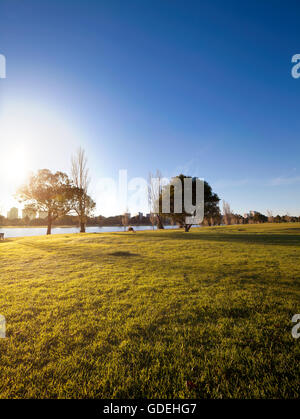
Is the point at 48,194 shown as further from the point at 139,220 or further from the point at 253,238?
the point at 139,220

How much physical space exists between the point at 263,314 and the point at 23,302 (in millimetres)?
5258

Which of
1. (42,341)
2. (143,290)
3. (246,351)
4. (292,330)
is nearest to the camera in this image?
(246,351)

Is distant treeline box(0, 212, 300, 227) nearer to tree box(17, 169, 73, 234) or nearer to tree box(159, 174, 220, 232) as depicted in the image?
tree box(17, 169, 73, 234)

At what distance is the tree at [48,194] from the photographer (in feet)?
84.8

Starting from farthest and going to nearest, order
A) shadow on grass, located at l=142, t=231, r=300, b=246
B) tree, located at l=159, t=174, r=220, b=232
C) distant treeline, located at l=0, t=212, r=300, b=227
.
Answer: distant treeline, located at l=0, t=212, r=300, b=227 → tree, located at l=159, t=174, r=220, b=232 → shadow on grass, located at l=142, t=231, r=300, b=246

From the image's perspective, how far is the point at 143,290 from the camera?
432 centimetres

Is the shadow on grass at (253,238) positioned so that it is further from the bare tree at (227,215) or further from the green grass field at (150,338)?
the bare tree at (227,215)

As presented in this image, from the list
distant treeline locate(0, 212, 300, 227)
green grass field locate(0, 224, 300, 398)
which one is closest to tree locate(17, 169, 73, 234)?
distant treeline locate(0, 212, 300, 227)

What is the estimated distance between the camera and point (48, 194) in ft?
86.2

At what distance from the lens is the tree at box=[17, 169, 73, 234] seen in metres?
25.8

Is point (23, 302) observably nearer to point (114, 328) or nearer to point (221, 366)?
point (114, 328)

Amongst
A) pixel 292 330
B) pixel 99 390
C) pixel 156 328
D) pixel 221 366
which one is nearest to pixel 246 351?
pixel 221 366

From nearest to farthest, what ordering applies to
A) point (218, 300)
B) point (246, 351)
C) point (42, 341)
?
point (246, 351) → point (42, 341) → point (218, 300)
